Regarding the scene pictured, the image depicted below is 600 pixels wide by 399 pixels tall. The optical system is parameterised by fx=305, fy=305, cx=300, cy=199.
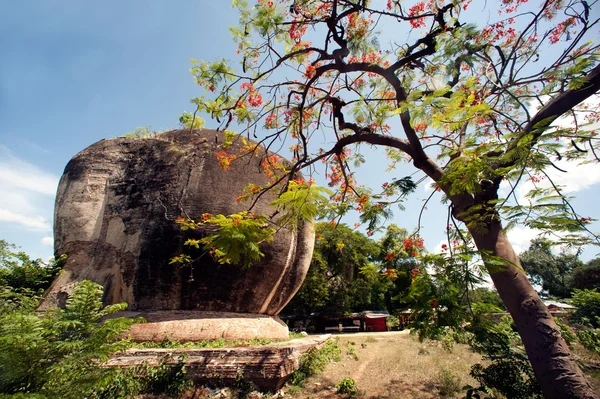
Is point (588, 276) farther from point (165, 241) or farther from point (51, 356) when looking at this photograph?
point (51, 356)

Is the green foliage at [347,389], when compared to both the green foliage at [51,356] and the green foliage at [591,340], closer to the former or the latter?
the green foliage at [51,356]

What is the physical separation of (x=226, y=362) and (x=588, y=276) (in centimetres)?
2548

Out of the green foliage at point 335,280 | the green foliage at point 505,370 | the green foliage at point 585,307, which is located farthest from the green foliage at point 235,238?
the green foliage at point 335,280

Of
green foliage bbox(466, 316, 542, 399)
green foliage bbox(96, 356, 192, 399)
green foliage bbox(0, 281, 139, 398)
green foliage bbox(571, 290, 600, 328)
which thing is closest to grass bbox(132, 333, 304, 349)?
green foliage bbox(96, 356, 192, 399)

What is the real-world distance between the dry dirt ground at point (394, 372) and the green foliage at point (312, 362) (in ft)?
0.43

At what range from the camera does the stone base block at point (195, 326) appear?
19.1ft

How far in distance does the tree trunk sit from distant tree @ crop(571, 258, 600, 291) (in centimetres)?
2203

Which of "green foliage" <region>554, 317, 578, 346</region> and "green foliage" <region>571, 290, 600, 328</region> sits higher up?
"green foliage" <region>571, 290, 600, 328</region>

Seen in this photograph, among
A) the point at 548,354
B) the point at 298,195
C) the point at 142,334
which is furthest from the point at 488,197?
the point at 142,334

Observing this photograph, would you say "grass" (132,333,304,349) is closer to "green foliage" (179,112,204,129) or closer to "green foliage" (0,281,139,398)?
"green foliage" (0,281,139,398)

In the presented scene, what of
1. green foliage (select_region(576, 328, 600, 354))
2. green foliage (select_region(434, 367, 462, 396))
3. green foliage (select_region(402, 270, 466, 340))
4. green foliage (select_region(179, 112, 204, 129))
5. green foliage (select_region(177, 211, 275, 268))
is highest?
green foliage (select_region(179, 112, 204, 129))

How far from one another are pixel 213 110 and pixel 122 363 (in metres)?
4.45

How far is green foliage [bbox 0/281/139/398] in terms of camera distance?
11.3 feet

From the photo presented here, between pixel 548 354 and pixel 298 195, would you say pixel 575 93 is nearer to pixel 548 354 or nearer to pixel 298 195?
pixel 548 354
